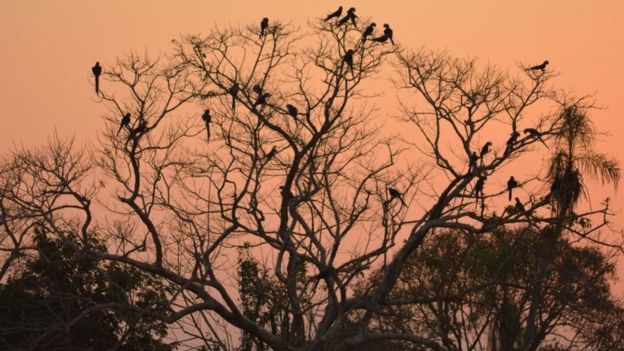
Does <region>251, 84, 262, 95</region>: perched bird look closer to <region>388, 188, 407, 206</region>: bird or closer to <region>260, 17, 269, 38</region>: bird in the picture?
<region>260, 17, 269, 38</region>: bird

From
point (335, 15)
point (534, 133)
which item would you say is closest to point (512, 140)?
point (534, 133)

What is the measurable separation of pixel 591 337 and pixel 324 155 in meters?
13.9

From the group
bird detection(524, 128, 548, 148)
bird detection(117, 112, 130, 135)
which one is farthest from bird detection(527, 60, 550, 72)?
bird detection(117, 112, 130, 135)

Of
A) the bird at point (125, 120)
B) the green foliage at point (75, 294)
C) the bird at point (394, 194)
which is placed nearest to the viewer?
the bird at point (125, 120)

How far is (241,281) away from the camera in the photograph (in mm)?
30938

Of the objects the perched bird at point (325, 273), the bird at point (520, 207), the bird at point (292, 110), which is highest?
the bird at point (292, 110)

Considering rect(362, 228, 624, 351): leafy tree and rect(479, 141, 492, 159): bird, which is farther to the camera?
rect(362, 228, 624, 351): leafy tree

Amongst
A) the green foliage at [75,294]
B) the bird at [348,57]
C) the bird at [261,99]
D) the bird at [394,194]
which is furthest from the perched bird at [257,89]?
the green foliage at [75,294]

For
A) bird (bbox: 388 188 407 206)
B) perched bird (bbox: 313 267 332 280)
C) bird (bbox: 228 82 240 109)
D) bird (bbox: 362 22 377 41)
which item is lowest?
perched bird (bbox: 313 267 332 280)

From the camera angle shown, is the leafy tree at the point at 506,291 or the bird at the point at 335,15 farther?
the leafy tree at the point at 506,291

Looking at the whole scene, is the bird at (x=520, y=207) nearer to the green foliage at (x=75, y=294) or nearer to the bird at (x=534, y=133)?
the bird at (x=534, y=133)

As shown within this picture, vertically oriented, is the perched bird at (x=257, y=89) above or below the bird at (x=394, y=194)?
above

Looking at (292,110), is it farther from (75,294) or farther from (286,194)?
(75,294)

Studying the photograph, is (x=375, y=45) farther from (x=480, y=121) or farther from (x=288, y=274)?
(x=288, y=274)
